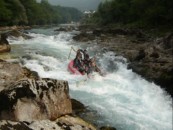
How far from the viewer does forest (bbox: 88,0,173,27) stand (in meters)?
55.5

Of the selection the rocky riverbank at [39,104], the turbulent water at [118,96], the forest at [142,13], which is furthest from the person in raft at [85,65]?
the forest at [142,13]

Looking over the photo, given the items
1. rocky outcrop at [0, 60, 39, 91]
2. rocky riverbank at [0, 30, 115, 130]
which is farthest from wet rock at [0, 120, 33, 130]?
rocky outcrop at [0, 60, 39, 91]

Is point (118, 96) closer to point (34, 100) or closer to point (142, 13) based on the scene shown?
point (34, 100)

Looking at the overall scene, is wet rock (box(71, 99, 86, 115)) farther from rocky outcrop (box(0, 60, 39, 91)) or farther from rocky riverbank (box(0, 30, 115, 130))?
rocky outcrop (box(0, 60, 39, 91))

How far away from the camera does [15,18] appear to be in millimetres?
77812

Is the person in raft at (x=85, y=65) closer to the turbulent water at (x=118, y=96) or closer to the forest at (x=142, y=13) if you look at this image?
the turbulent water at (x=118, y=96)

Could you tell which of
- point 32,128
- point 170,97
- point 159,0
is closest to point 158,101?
point 170,97

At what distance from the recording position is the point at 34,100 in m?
10.4

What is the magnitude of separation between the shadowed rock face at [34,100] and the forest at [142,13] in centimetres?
4385

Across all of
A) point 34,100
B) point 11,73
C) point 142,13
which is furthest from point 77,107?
point 142,13

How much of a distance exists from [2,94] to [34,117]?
1208 mm

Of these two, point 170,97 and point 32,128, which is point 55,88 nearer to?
point 32,128

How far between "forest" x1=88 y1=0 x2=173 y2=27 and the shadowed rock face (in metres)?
43.9

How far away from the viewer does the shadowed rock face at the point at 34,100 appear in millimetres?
9844
